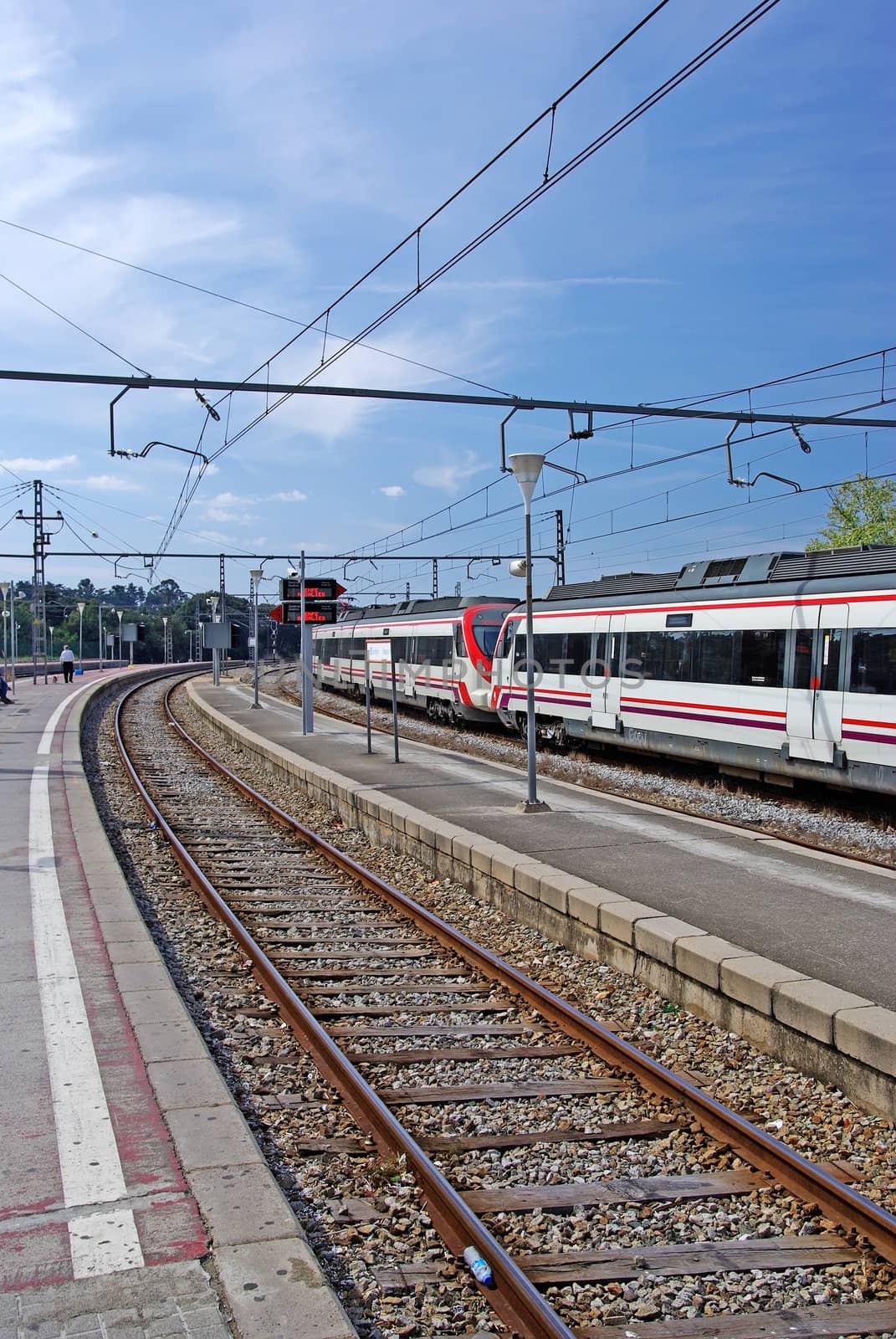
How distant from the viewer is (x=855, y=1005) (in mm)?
5016

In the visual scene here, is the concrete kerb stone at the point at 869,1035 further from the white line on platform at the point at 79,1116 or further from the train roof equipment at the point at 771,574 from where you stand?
the train roof equipment at the point at 771,574

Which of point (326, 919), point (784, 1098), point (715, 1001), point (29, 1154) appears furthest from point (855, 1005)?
point (326, 919)

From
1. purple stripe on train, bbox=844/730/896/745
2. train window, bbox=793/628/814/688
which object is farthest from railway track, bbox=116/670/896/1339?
train window, bbox=793/628/814/688

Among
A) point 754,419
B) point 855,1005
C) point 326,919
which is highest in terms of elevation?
point 754,419

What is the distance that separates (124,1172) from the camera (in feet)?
12.5

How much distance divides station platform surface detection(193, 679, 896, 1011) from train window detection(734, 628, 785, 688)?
2626 mm

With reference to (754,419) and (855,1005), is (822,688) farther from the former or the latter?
(855,1005)

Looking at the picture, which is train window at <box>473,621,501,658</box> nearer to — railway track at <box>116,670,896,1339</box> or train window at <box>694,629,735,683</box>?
train window at <box>694,629,735,683</box>

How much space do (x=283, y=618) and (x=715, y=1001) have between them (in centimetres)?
1745

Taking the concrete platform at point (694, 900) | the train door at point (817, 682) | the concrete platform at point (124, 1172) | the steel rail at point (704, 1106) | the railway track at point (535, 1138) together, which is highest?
the train door at point (817, 682)

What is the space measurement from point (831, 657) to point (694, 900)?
588 centimetres

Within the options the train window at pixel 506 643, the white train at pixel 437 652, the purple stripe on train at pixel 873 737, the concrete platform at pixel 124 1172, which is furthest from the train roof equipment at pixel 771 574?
the concrete platform at pixel 124 1172

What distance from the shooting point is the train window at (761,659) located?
1320 cm

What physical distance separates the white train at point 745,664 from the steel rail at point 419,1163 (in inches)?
287
